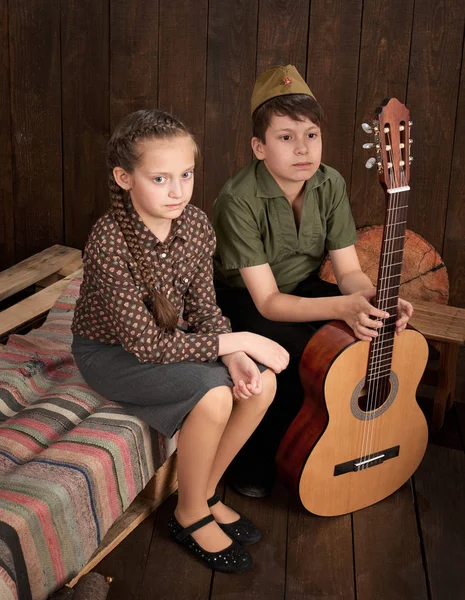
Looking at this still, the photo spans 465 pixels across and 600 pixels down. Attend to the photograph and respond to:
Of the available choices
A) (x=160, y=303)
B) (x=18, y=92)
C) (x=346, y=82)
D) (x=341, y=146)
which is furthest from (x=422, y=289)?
(x=18, y=92)

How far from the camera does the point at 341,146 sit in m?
3.16

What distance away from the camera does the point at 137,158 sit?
193 centimetres

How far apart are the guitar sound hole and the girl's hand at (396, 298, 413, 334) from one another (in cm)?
15

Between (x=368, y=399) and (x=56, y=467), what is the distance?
851 mm

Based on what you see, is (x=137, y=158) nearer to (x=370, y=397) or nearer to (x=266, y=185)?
(x=266, y=185)

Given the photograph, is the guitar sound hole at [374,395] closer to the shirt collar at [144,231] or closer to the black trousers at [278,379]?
the black trousers at [278,379]

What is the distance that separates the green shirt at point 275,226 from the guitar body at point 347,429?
35 centimetres

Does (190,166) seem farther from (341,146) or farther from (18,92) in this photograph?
(18,92)

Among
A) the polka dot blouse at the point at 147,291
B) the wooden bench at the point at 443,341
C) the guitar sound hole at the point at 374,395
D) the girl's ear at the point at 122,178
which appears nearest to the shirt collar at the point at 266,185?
the polka dot blouse at the point at 147,291

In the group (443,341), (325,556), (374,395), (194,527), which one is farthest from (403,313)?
(194,527)

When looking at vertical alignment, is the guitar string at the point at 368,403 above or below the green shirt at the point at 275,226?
below

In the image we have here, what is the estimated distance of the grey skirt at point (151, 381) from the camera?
6.52ft

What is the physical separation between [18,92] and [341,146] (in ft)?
4.57

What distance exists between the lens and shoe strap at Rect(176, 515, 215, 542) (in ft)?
6.88
